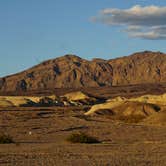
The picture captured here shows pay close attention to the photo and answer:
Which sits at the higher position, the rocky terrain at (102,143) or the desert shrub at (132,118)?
the desert shrub at (132,118)

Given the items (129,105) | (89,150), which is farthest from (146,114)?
(89,150)

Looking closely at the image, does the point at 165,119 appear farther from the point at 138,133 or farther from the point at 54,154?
the point at 54,154

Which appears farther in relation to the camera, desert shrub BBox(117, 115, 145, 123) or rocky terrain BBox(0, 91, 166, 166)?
desert shrub BBox(117, 115, 145, 123)

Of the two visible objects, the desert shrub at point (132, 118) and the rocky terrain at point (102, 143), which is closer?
the rocky terrain at point (102, 143)

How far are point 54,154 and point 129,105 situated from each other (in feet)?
151

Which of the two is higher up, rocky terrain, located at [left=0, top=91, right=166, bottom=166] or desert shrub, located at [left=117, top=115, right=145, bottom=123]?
desert shrub, located at [left=117, top=115, right=145, bottom=123]

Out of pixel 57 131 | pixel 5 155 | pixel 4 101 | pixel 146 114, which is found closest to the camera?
pixel 5 155

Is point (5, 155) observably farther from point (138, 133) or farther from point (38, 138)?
point (138, 133)

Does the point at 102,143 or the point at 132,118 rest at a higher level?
the point at 132,118

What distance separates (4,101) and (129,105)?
1755 inches

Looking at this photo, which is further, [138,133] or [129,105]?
[129,105]

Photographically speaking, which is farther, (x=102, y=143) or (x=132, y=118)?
(x=132, y=118)

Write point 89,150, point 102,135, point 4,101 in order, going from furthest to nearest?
1. point 4,101
2. point 102,135
3. point 89,150

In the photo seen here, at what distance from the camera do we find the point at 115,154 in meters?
24.8
